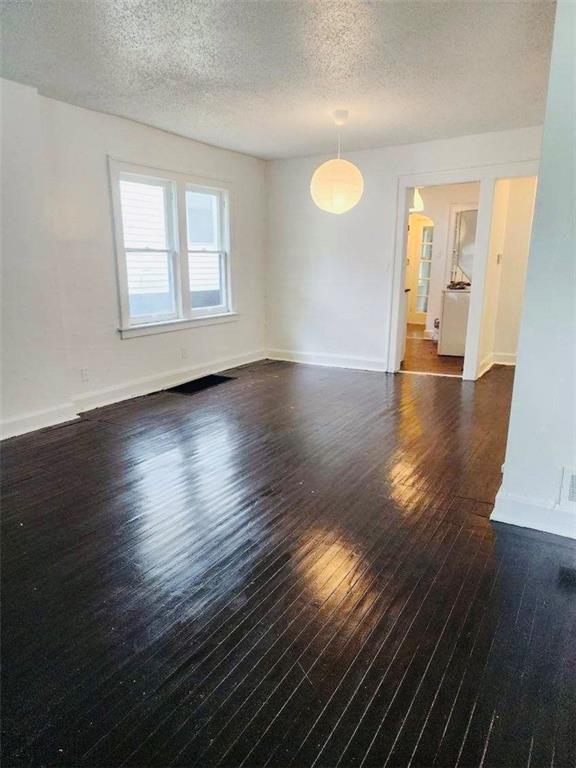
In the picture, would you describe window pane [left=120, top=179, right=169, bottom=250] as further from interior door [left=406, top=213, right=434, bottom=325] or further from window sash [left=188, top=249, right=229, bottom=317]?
interior door [left=406, top=213, right=434, bottom=325]

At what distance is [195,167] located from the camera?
17.9 ft

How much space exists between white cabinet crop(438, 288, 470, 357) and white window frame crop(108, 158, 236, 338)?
3.18 meters

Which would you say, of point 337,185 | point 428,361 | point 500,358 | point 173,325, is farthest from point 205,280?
point 500,358

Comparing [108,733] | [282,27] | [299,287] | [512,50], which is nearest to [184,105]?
[282,27]

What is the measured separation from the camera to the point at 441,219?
27.2ft

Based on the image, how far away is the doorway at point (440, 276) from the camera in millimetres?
7051

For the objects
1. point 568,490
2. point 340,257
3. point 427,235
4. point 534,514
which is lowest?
point 534,514

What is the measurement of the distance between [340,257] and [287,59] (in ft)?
10.8

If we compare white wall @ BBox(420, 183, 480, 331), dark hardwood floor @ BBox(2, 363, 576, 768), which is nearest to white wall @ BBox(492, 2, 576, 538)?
dark hardwood floor @ BBox(2, 363, 576, 768)

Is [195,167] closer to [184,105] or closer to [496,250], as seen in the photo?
[184,105]

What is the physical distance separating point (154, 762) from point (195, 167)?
5.43m

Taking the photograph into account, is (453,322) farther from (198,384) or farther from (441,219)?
(198,384)

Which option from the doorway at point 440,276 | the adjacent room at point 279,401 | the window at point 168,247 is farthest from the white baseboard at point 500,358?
the window at point 168,247

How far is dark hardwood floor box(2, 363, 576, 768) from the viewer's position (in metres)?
1.43
